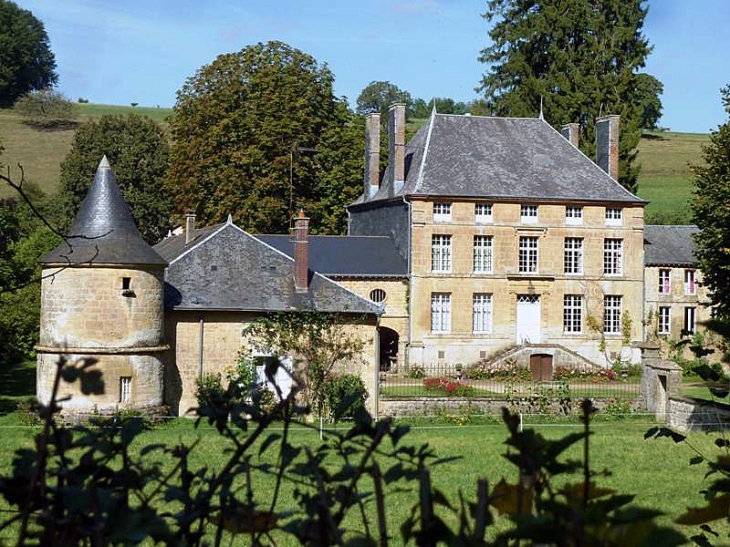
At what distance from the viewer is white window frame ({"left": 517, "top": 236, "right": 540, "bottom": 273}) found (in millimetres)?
38094

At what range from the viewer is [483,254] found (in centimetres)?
3772

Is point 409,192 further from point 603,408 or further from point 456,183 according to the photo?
point 603,408

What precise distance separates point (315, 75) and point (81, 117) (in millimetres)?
49014

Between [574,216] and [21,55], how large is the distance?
69701 millimetres

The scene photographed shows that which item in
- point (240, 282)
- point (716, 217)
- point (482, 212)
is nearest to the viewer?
point (240, 282)

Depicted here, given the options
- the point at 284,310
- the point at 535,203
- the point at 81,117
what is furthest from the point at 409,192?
the point at 81,117

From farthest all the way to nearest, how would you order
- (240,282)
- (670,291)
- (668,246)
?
1. (668,246)
2. (670,291)
3. (240,282)

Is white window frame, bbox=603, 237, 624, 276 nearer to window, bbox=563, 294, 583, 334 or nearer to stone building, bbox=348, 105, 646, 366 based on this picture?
stone building, bbox=348, 105, 646, 366

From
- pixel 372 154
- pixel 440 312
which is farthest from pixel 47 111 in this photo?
pixel 440 312

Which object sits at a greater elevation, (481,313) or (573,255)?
(573,255)

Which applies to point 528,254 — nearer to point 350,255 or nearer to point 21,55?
point 350,255

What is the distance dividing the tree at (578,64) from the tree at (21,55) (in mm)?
52288

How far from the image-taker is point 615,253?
3897 cm

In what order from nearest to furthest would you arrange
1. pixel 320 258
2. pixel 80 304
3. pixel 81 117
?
pixel 80 304 → pixel 320 258 → pixel 81 117
